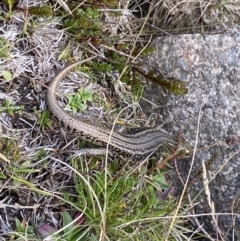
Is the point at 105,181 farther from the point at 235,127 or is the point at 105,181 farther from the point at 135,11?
the point at 135,11

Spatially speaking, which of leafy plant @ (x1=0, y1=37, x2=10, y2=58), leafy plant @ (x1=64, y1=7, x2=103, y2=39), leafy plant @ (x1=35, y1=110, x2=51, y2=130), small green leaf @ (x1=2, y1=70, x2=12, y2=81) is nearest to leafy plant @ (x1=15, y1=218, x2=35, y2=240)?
leafy plant @ (x1=35, y1=110, x2=51, y2=130)

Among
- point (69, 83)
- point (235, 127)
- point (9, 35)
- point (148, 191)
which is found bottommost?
point (148, 191)

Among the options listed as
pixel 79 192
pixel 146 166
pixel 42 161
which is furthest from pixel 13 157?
pixel 146 166

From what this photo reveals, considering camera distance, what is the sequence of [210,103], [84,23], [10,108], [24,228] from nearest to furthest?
1. [24,228]
2. [10,108]
3. [84,23]
4. [210,103]

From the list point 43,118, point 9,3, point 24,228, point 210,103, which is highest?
point 9,3

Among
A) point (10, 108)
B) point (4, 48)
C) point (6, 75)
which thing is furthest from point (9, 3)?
point (10, 108)

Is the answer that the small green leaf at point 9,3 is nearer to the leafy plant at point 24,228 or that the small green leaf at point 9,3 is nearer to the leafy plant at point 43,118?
the leafy plant at point 43,118

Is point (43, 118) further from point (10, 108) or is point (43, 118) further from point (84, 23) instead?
point (84, 23)

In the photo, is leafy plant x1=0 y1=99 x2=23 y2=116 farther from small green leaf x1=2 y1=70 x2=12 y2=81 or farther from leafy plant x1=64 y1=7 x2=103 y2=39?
leafy plant x1=64 y1=7 x2=103 y2=39

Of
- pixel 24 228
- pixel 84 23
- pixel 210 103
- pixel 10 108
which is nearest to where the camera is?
pixel 24 228
